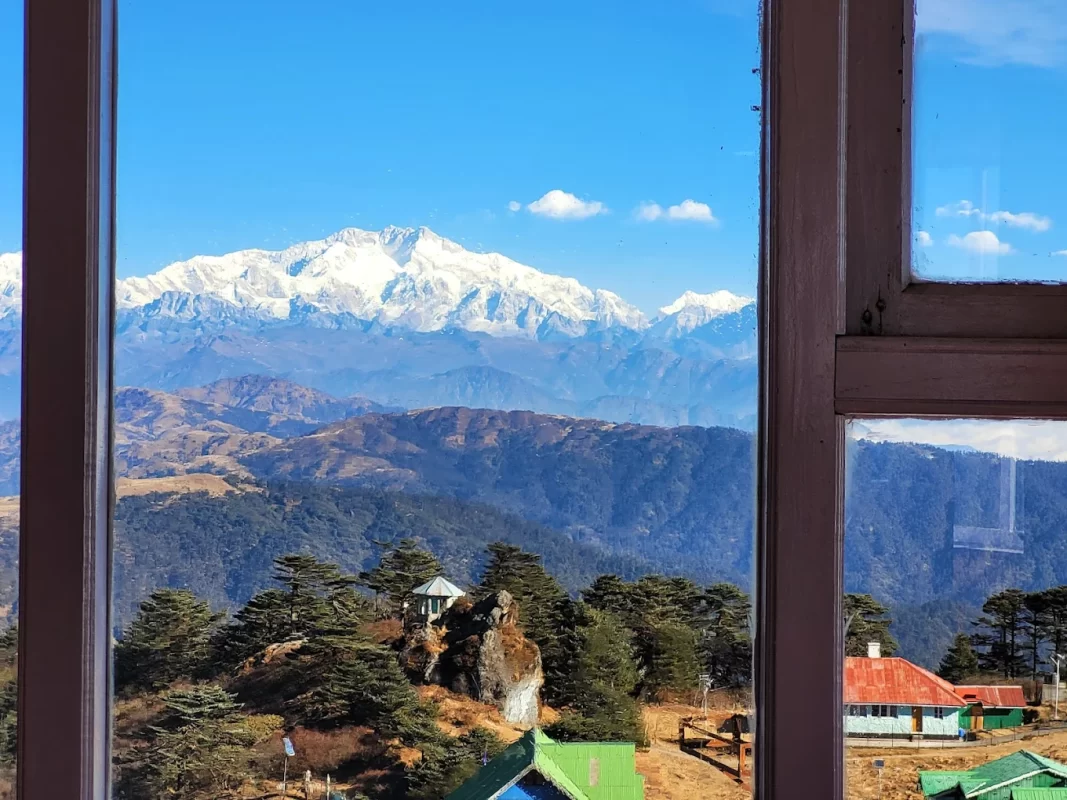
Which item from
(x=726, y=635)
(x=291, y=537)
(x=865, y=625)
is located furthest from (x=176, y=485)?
(x=865, y=625)

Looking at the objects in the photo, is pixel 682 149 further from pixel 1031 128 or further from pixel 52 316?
pixel 52 316

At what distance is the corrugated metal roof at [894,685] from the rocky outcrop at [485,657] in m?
0.32

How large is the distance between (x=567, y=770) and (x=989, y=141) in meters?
→ 0.77

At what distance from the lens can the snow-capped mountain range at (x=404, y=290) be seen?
0.92m

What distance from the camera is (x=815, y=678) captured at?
2.69 ft

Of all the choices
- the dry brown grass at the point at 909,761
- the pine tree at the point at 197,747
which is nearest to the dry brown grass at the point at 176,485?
the pine tree at the point at 197,747

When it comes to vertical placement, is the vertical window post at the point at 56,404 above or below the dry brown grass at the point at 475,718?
above

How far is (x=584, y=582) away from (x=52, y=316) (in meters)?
0.60

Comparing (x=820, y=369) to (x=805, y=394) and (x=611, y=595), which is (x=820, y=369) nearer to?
(x=805, y=394)

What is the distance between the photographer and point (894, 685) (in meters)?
0.87

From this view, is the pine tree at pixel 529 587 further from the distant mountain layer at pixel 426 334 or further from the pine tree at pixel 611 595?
→ the distant mountain layer at pixel 426 334

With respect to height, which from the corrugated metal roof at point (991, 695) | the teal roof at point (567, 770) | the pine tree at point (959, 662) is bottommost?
the teal roof at point (567, 770)

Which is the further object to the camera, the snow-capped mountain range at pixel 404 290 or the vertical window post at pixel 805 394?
the snow-capped mountain range at pixel 404 290

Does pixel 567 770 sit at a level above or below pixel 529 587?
below
